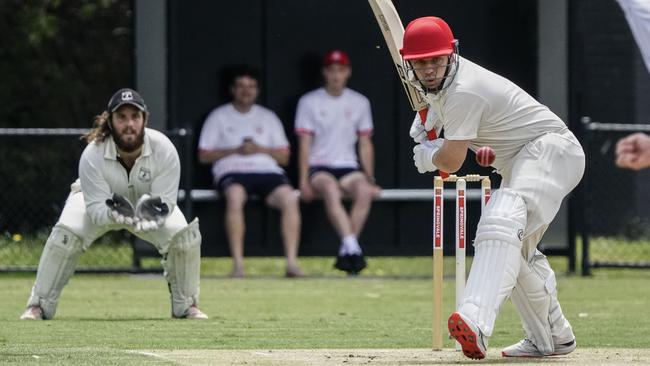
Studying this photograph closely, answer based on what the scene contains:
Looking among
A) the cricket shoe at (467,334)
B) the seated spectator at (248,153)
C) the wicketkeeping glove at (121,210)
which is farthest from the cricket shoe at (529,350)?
the seated spectator at (248,153)

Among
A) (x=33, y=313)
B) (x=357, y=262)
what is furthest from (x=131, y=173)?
(x=357, y=262)

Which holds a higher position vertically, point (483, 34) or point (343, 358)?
point (483, 34)

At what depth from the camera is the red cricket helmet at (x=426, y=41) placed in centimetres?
778

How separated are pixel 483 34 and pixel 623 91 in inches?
63.7

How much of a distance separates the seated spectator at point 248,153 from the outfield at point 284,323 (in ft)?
2.61

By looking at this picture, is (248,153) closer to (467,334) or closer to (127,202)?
(127,202)

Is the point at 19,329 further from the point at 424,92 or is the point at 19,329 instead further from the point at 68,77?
the point at 68,77

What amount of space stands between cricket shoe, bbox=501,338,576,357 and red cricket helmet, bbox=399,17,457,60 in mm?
1662

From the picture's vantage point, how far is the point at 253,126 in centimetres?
1587

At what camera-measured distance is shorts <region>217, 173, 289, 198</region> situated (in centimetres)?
1580

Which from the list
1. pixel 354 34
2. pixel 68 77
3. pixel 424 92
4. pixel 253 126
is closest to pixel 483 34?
pixel 354 34

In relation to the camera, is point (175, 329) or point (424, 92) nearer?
point (424, 92)

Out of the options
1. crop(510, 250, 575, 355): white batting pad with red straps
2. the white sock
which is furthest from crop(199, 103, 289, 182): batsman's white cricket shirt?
crop(510, 250, 575, 355): white batting pad with red straps

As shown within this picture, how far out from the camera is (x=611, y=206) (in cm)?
1628
